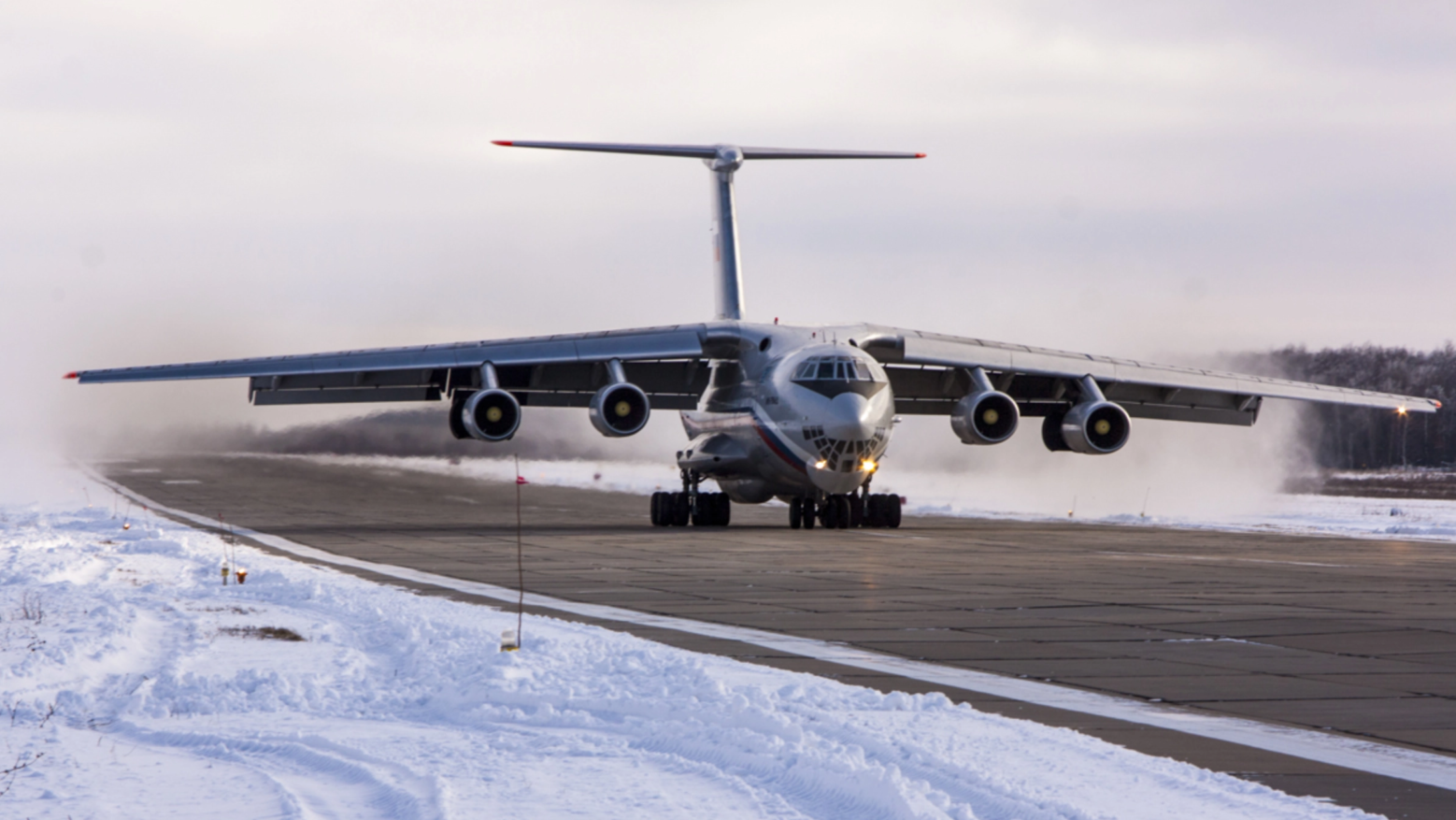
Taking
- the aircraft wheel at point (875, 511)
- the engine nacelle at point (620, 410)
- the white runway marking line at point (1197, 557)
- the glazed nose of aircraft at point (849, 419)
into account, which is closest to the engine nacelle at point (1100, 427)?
the aircraft wheel at point (875, 511)

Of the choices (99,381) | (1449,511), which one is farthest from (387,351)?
(1449,511)

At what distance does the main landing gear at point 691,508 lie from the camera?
2855cm

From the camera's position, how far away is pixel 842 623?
11.5m

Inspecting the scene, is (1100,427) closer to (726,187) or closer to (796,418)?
(796,418)

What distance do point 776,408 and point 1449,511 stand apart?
2520 cm

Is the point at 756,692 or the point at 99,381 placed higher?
the point at 99,381

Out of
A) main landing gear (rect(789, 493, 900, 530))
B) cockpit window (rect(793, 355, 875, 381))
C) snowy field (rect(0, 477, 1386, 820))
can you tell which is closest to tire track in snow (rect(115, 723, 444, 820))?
snowy field (rect(0, 477, 1386, 820))

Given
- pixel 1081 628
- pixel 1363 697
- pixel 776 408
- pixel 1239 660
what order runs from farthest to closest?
pixel 776 408
pixel 1081 628
pixel 1239 660
pixel 1363 697

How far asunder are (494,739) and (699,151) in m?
27.2

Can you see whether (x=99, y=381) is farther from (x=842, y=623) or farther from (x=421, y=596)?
(x=842, y=623)

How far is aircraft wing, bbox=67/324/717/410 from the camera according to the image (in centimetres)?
2670

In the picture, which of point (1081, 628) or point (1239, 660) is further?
point (1081, 628)

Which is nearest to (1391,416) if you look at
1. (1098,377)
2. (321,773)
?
(1098,377)

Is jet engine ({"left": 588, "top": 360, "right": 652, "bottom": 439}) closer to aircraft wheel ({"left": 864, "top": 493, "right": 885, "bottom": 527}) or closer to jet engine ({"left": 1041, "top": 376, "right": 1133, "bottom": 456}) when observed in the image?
aircraft wheel ({"left": 864, "top": 493, "right": 885, "bottom": 527})
